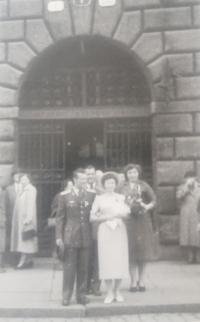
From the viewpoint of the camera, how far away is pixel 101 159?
10594 mm

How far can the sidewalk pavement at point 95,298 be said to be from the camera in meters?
6.20

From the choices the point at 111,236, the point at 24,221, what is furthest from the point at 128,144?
the point at 111,236

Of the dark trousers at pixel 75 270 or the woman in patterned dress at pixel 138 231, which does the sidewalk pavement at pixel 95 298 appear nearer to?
the dark trousers at pixel 75 270

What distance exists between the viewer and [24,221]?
354 inches

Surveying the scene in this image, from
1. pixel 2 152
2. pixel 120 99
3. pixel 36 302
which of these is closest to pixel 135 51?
pixel 120 99

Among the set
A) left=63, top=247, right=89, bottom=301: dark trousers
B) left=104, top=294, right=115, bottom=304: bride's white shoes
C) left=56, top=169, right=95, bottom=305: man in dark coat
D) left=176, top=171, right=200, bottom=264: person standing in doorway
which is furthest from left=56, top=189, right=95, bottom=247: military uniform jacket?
left=176, top=171, right=200, bottom=264: person standing in doorway

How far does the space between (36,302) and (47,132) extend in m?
4.62

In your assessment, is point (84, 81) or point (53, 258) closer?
point (53, 258)

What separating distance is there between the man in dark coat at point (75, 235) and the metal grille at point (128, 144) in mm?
3786

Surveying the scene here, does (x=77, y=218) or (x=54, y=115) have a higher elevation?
(x=54, y=115)

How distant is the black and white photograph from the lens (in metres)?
9.08

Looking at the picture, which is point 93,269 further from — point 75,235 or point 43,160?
point 43,160

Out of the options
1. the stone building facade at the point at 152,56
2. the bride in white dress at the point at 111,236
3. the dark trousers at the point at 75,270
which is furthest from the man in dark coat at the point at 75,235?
the stone building facade at the point at 152,56

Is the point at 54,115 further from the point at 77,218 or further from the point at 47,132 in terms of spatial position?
the point at 77,218
